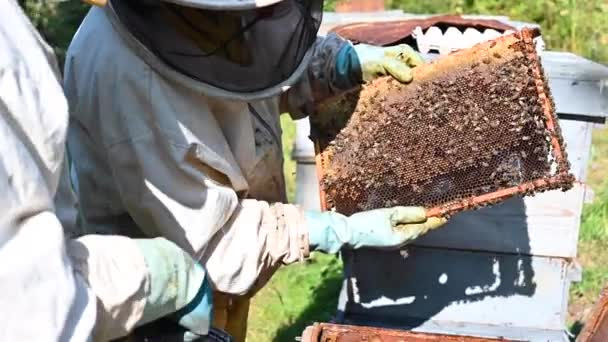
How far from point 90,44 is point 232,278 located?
75 centimetres

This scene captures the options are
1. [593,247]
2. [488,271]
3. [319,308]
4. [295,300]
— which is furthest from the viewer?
[593,247]

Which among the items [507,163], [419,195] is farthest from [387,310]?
[507,163]

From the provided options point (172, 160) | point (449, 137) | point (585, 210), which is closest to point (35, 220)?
point (172, 160)

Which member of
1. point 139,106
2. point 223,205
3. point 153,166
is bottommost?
point 223,205

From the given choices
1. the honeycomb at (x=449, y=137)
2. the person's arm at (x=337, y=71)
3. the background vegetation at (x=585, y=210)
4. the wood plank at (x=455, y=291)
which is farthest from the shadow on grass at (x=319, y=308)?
the person's arm at (x=337, y=71)

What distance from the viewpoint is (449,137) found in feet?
8.62

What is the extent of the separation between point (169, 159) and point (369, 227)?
0.71 metres

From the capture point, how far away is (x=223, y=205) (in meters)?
2.30

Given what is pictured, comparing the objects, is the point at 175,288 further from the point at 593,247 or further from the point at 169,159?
the point at 593,247

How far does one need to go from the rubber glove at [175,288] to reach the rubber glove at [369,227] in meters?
0.71

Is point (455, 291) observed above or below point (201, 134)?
below

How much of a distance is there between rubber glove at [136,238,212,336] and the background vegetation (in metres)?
1.48

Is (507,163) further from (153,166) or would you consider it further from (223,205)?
(153,166)

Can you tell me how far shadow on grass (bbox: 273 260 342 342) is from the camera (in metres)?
4.00
